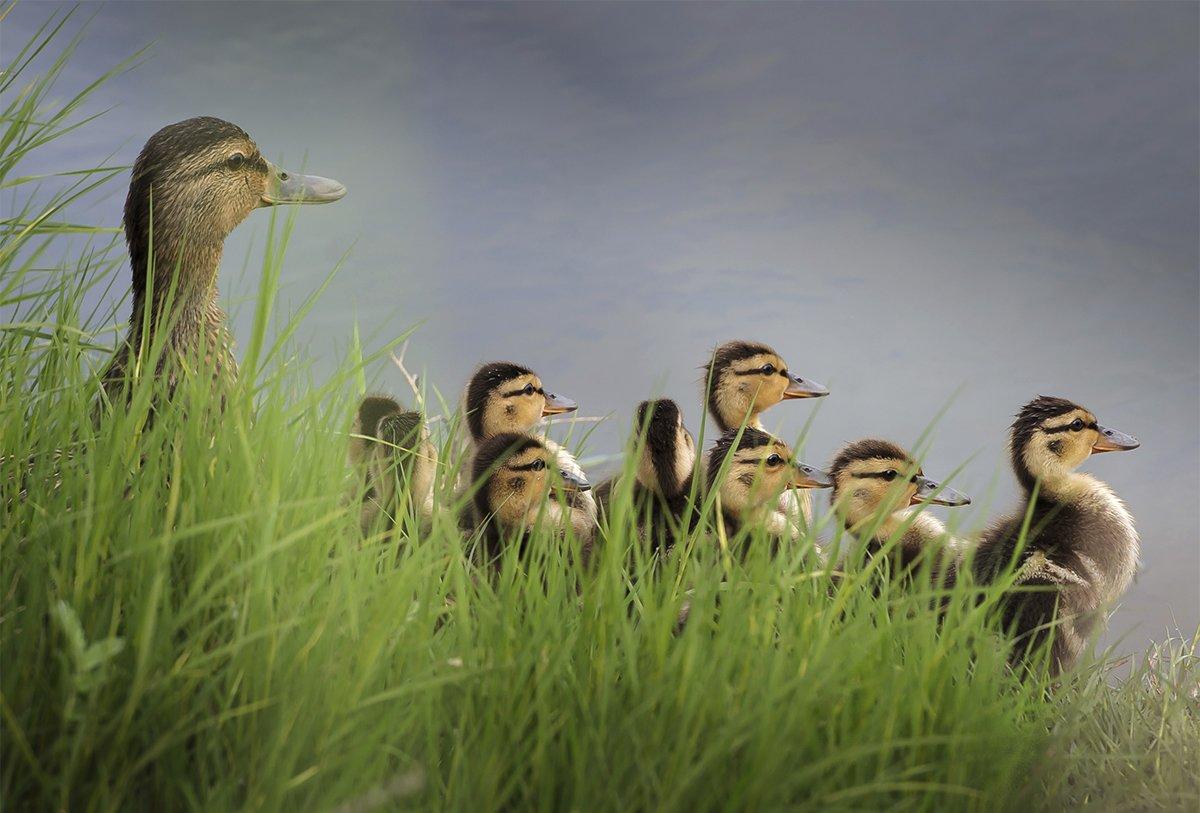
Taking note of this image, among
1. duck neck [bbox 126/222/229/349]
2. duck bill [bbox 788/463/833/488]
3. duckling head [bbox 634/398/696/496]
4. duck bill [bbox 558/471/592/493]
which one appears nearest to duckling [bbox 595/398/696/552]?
duckling head [bbox 634/398/696/496]

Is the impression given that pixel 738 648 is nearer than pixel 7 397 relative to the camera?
Yes

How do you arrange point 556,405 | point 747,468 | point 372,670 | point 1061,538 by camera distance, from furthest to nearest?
point 556,405
point 747,468
point 1061,538
point 372,670

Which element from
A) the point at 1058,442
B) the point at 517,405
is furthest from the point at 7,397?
the point at 1058,442

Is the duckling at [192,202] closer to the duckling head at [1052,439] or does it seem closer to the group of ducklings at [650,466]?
the group of ducklings at [650,466]

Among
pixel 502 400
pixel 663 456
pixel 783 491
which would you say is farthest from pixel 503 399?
pixel 783 491

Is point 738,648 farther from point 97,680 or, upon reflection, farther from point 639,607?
point 97,680

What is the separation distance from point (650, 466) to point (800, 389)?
1354 mm

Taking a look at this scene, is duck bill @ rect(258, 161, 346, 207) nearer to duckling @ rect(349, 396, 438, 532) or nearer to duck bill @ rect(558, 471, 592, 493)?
duckling @ rect(349, 396, 438, 532)

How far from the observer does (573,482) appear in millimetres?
2742

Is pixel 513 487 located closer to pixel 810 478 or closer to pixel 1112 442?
pixel 810 478

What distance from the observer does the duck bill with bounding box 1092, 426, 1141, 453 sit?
135 inches

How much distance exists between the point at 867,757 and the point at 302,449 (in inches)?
42.9

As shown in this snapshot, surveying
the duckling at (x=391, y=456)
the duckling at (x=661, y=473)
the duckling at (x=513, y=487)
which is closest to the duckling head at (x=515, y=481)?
the duckling at (x=513, y=487)

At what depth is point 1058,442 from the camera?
338cm
